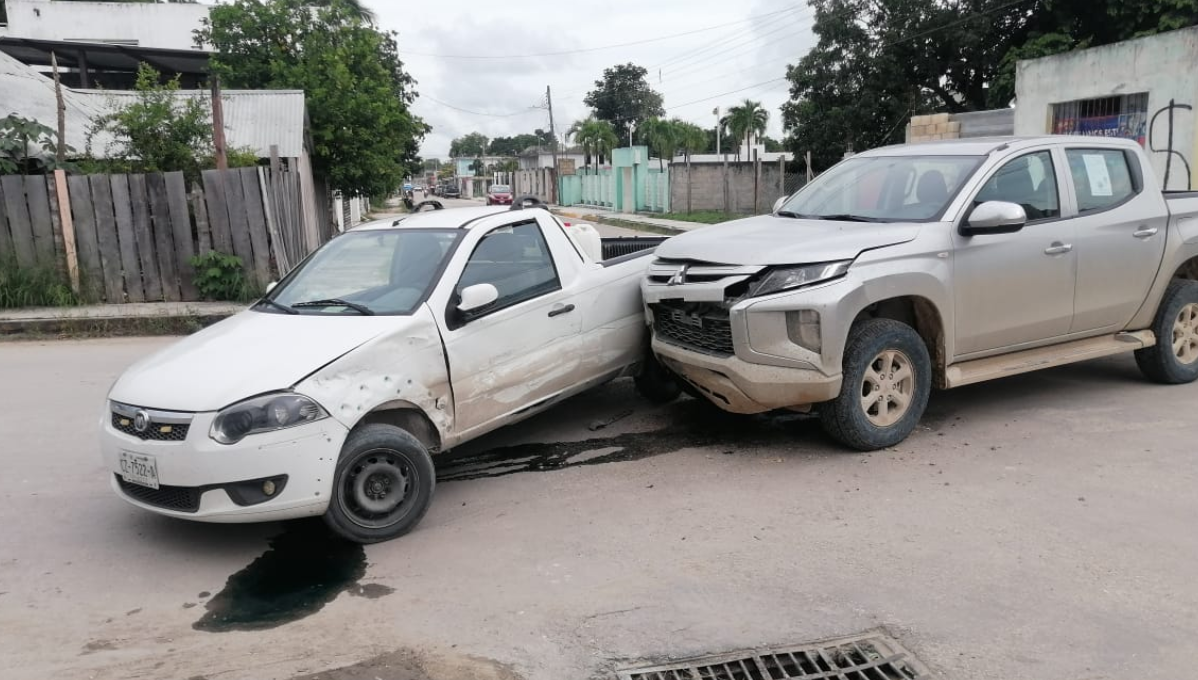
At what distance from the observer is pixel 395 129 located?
20.6 metres

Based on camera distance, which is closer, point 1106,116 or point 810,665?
point 810,665

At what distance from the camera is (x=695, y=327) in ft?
18.7

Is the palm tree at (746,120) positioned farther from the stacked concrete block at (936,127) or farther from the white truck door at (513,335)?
the white truck door at (513,335)

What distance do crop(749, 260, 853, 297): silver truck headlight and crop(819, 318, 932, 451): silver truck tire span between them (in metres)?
0.45

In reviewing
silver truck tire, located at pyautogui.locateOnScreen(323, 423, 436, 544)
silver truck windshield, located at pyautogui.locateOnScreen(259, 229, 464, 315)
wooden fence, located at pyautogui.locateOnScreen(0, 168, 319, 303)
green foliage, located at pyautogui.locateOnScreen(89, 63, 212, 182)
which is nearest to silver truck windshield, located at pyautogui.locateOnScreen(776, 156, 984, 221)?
silver truck windshield, located at pyautogui.locateOnScreen(259, 229, 464, 315)

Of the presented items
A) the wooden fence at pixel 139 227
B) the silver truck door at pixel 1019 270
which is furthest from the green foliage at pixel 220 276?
the silver truck door at pixel 1019 270

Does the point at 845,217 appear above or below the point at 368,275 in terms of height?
above

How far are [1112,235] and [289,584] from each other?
593cm

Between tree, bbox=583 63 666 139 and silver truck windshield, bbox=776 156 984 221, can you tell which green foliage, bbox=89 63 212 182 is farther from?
tree, bbox=583 63 666 139

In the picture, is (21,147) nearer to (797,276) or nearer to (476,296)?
(476,296)

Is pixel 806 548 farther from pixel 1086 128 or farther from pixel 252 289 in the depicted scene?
pixel 1086 128

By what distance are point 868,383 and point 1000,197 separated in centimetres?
167

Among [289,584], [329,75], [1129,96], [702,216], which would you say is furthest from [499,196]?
[289,584]

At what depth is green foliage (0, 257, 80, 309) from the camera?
36.4 feet
